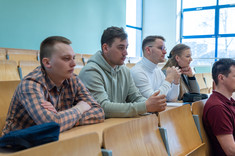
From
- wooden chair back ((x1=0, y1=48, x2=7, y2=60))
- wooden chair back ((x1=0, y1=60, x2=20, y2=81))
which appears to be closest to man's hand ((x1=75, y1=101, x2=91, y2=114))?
wooden chair back ((x1=0, y1=60, x2=20, y2=81))

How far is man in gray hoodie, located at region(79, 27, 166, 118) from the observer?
5.09 feet

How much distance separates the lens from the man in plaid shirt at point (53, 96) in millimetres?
1190

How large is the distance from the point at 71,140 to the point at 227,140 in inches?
46.8

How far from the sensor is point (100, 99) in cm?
167

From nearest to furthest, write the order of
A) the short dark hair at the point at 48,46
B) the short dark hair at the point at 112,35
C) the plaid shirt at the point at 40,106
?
1. the plaid shirt at the point at 40,106
2. the short dark hair at the point at 48,46
3. the short dark hair at the point at 112,35

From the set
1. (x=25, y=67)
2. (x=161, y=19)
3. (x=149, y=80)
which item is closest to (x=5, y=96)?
(x=25, y=67)

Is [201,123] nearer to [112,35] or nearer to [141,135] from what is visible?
[141,135]

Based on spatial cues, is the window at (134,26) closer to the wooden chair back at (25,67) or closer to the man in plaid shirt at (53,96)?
the wooden chair back at (25,67)

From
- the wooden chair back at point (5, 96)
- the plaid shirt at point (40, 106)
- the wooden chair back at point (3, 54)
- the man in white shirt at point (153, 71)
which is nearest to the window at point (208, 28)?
the man in white shirt at point (153, 71)

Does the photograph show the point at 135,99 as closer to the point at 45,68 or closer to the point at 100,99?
the point at 100,99

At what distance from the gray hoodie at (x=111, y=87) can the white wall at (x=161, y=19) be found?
23.3 feet

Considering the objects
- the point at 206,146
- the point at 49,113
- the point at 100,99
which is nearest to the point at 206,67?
the point at 206,146

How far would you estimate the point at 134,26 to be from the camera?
8.76m

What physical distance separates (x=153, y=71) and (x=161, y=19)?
6799 millimetres
